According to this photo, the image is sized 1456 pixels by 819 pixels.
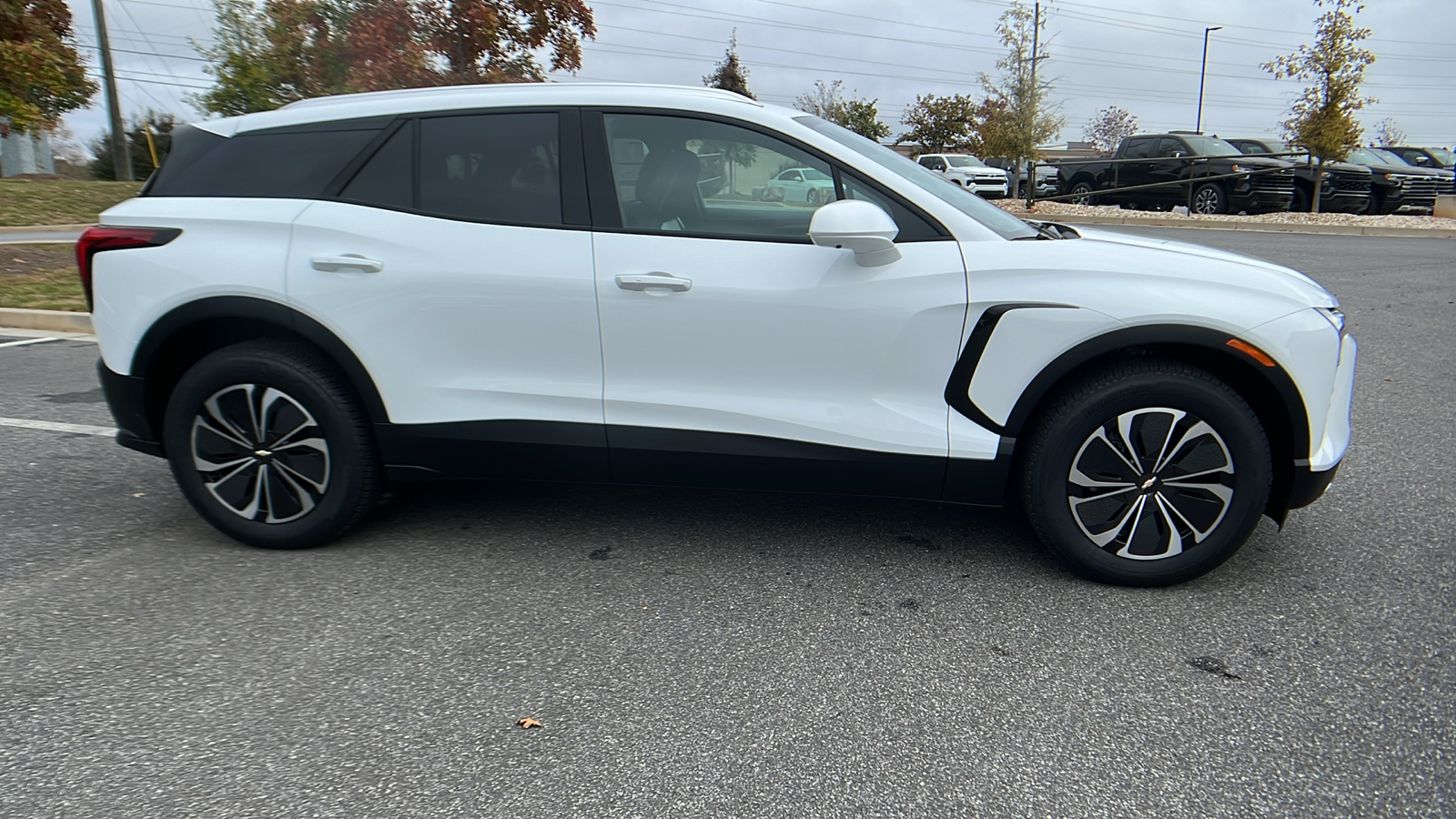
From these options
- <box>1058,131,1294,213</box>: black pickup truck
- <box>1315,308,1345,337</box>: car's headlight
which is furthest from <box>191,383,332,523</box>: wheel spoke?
<box>1058,131,1294,213</box>: black pickup truck

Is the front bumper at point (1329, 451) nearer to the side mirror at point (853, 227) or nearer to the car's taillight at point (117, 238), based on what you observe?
the side mirror at point (853, 227)

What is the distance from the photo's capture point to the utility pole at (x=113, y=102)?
22641 millimetres

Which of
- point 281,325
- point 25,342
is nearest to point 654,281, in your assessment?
point 281,325

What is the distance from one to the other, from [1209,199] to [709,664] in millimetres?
21475

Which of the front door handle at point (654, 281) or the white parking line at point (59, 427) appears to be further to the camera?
the white parking line at point (59, 427)

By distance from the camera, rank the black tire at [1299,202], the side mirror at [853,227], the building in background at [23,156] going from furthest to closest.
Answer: the building in background at [23,156] → the black tire at [1299,202] → the side mirror at [853,227]

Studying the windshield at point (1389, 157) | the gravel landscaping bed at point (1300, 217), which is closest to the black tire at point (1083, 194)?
the gravel landscaping bed at point (1300, 217)

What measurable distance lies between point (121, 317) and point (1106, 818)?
369 centimetres

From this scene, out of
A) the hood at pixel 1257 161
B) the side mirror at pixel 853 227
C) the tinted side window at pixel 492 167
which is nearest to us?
the side mirror at pixel 853 227

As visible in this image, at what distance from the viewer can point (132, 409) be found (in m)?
3.63

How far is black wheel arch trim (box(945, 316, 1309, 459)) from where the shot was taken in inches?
120

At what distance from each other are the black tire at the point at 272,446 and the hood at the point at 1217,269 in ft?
9.19

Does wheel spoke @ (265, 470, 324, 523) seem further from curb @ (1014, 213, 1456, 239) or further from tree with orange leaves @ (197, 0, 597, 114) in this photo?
curb @ (1014, 213, 1456, 239)

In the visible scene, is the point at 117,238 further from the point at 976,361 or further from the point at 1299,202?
the point at 1299,202
